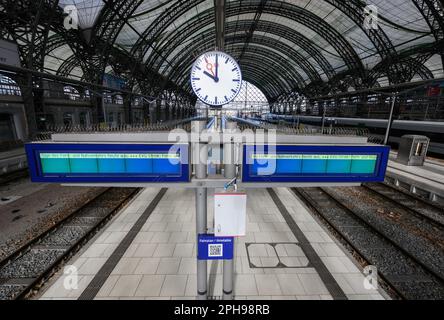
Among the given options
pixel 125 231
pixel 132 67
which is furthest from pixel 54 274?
pixel 132 67

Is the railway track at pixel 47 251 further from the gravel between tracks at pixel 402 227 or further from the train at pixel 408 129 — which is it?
the train at pixel 408 129

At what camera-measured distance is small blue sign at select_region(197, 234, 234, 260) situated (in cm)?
310

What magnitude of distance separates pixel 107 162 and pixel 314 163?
2.78m

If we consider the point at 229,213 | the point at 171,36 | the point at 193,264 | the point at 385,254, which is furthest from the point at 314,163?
the point at 171,36

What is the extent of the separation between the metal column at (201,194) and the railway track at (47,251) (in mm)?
4391

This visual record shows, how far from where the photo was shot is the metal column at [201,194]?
2.71 metres

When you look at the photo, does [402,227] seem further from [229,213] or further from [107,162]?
[107,162]

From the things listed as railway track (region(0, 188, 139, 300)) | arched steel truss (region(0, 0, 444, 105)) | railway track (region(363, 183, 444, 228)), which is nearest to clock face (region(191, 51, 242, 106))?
railway track (region(0, 188, 139, 300))

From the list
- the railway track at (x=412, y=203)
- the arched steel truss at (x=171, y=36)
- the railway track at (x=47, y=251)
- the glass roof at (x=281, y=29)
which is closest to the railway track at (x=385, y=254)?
the railway track at (x=412, y=203)

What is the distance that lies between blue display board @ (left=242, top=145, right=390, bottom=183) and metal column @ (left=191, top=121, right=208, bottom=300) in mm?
543

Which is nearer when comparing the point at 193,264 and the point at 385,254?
the point at 193,264

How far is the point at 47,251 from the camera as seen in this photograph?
642 cm

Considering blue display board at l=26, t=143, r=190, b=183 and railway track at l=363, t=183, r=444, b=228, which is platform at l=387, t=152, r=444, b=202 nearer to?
railway track at l=363, t=183, r=444, b=228

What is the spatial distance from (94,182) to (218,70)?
7.59 feet
